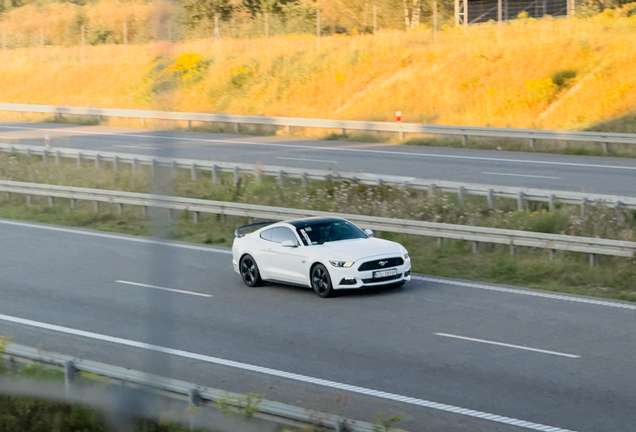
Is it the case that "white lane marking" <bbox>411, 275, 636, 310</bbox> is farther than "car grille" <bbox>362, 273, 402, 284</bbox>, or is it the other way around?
"car grille" <bbox>362, 273, 402, 284</bbox>

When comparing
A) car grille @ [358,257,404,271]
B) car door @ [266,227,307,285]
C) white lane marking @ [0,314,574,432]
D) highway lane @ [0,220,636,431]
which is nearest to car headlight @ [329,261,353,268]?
car grille @ [358,257,404,271]

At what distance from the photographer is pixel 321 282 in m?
14.7

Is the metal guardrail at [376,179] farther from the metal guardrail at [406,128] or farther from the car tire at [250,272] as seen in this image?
the car tire at [250,272]

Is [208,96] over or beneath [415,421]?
over

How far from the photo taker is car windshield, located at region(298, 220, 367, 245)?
1547 centimetres

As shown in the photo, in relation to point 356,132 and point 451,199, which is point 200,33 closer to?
point 356,132

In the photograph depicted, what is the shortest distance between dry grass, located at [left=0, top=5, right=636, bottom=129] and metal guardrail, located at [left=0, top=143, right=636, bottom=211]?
8082 mm

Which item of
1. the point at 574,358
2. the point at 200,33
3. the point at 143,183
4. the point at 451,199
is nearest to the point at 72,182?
the point at 143,183

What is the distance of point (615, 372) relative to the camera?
10133 millimetres

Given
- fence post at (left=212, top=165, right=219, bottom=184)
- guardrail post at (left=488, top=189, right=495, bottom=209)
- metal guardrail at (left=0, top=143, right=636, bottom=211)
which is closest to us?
metal guardrail at (left=0, top=143, right=636, bottom=211)

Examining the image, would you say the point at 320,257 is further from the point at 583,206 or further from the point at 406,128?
the point at 406,128

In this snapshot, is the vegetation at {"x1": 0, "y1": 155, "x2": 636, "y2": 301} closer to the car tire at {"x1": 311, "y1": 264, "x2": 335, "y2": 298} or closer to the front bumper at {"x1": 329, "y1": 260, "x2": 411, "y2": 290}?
the front bumper at {"x1": 329, "y1": 260, "x2": 411, "y2": 290}

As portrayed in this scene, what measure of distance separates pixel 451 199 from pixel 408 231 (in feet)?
9.29

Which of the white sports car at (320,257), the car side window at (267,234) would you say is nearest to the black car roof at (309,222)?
the white sports car at (320,257)
